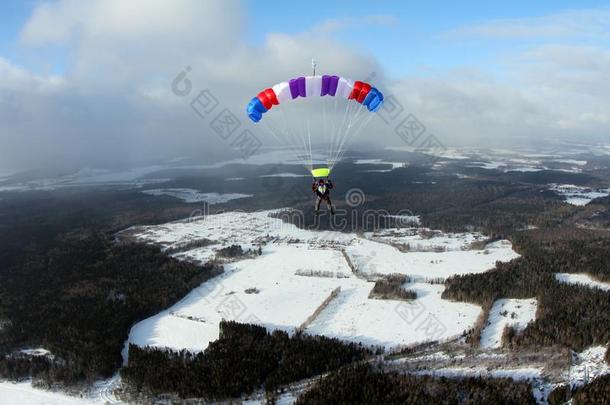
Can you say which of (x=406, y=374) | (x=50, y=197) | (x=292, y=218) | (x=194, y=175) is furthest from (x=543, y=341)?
(x=194, y=175)

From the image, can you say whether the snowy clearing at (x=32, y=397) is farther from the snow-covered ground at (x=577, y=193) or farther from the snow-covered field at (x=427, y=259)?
the snow-covered ground at (x=577, y=193)

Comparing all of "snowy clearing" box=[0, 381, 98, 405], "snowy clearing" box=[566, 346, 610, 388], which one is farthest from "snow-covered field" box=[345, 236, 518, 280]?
"snowy clearing" box=[0, 381, 98, 405]

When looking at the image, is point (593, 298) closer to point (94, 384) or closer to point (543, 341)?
point (543, 341)

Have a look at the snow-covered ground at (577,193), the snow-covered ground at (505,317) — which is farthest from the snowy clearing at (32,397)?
the snow-covered ground at (577,193)

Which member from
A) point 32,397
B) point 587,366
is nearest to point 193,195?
point 32,397

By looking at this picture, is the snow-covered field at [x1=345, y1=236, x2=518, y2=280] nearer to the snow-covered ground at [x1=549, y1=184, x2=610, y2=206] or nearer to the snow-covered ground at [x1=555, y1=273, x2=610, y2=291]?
the snow-covered ground at [x1=555, y1=273, x2=610, y2=291]

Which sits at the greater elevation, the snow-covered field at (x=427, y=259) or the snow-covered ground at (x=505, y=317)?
the snow-covered field at (x=427, y=259)
